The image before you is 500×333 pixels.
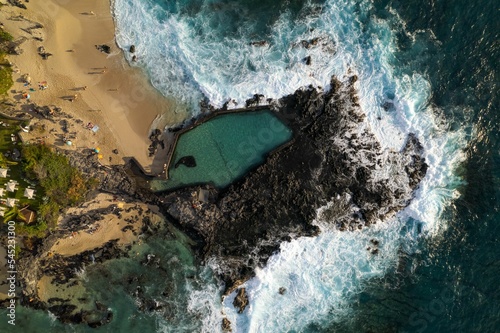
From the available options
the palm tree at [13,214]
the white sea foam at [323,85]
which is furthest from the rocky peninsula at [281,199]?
the palm tree at [13,214]

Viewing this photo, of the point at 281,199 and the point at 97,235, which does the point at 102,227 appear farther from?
the point at 281,199

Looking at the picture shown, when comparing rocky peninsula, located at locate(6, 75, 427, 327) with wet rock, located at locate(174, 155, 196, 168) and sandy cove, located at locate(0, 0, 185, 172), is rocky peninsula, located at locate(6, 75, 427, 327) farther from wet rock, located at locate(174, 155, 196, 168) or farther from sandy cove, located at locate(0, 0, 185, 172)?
sandy cove, located at locate(0, 0, 185, 172)

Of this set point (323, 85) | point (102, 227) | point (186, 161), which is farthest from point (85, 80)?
point (323, 85)

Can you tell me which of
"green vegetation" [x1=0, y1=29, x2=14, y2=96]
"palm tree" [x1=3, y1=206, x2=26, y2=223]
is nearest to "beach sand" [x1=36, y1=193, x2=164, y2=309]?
"palm tree" [x1=3, y1=206, x2=26, y2=223]

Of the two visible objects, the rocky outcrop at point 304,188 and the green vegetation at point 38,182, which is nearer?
the green vegetation at point 38,182

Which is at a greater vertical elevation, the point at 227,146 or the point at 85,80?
the point at 227,146

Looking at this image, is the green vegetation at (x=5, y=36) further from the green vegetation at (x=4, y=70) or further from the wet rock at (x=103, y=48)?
the wet rock at (x=103, y=48)
